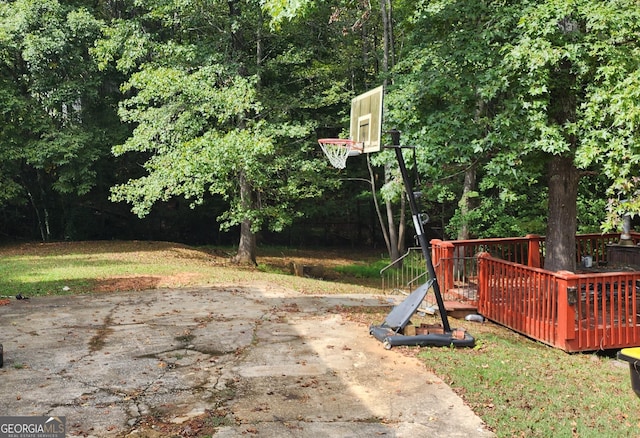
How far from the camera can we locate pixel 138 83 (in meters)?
15.1

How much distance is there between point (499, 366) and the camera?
6.47m

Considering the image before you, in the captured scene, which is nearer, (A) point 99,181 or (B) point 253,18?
(B) point 253,18

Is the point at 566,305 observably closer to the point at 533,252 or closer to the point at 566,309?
the point at 566,309

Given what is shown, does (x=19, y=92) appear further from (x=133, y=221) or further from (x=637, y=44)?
(x=637, y=44)

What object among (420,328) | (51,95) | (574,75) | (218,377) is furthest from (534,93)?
(51,95)

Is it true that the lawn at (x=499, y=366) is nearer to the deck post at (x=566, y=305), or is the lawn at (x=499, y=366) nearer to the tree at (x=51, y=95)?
the deck post at (x=566, y=305)

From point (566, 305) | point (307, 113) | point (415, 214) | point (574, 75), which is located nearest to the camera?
point (415, 214)

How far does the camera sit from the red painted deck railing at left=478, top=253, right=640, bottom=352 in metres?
7.67

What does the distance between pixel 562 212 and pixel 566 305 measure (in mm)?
2981

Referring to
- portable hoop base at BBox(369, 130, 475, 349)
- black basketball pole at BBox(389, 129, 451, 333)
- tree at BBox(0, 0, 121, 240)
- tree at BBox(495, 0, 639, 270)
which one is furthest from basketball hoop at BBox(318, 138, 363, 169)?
tree at BBox(0, 0, 121, 240)

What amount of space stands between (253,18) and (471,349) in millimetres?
11882

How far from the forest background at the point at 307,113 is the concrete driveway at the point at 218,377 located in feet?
9.24

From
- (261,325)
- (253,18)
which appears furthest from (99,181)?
(261,325)

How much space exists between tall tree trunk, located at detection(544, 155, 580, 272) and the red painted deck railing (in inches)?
58.5
